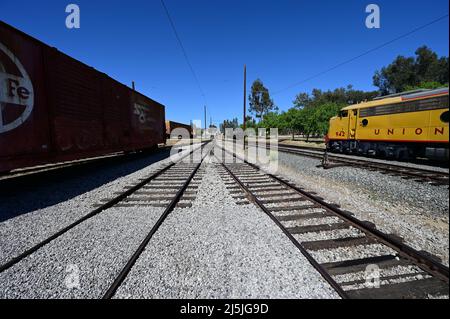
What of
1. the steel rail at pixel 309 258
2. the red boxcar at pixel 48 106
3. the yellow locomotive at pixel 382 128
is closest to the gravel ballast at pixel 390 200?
the steel rail at pixel 309 258

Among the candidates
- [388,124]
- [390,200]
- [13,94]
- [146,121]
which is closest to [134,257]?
[13,94]

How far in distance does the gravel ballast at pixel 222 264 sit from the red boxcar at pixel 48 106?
4617 mm

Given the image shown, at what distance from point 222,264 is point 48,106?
6.89 m

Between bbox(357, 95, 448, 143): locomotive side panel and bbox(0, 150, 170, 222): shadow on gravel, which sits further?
bbox(357, 95, 448, 143): locomotive side panel

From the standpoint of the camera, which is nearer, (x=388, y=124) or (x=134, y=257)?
(x=134, y=257)

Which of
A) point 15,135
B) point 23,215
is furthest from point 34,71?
point 23,215

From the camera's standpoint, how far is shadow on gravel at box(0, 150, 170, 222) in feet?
18.0

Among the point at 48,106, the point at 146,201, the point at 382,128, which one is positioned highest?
the point at 48,106

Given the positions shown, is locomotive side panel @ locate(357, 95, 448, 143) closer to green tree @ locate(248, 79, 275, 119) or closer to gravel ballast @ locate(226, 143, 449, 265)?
gravel ballast @ locate(226, 143, 449, 265)

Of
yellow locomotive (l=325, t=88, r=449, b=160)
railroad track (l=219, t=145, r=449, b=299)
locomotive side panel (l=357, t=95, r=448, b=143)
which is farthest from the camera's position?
locomotive side panel (l=357, t=95, r=448, b=143)

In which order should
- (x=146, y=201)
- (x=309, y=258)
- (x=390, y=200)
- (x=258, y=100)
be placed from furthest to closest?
1. (x=258, y=100)
2. (x=146, y=201)
3. (x=390, y=200)
4. (x=309, y=258)

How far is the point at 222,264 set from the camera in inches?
124

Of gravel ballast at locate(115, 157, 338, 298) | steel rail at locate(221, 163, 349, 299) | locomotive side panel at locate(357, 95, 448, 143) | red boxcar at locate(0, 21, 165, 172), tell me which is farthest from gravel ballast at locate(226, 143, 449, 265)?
red boxcar at locate(0, 21, 165, 172)

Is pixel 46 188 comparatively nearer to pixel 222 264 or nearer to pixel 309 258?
pixel 222 264
